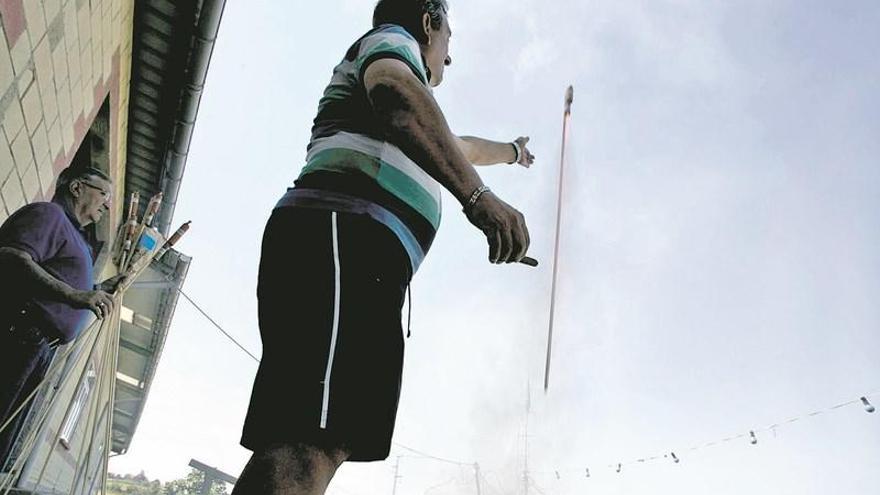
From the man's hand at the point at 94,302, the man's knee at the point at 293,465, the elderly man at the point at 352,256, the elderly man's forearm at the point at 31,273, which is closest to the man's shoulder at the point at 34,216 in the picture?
the elderly man's forearm at the point at 31,273

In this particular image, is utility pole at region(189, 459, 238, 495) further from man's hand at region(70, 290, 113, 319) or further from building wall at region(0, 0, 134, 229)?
man's hand at region(70, 290, 113, 319)

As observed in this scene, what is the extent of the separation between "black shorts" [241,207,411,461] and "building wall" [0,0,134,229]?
4.89 feet

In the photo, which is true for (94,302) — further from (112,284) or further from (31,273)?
(112,284)

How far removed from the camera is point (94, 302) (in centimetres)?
182

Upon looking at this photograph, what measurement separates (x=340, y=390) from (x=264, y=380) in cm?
11

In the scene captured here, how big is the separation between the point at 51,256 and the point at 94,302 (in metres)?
0.31

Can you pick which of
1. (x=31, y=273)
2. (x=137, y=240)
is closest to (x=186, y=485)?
(x=137, y=240)

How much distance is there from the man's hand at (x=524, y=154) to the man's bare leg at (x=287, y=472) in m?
1.58

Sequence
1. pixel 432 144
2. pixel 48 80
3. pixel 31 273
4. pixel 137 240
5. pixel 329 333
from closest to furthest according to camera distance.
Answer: pixel 329 333, pixel 432 144, pixel 31 273, pixel 48 80, pixel 137 240

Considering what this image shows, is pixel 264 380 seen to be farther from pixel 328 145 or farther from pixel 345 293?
pixel 328 145

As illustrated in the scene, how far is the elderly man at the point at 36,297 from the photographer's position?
1.74 m

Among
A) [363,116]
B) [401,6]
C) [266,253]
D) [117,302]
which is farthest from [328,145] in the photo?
[117,302]

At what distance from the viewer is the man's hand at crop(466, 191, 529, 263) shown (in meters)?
0.95

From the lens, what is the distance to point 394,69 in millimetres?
948
